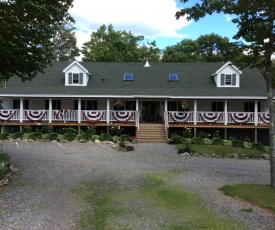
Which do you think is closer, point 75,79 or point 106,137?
point 106,137

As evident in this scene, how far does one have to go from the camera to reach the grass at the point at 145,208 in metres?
6.44

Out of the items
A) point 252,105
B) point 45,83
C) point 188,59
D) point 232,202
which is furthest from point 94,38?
point 232,202

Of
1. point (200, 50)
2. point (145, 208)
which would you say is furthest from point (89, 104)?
point (200, 50)

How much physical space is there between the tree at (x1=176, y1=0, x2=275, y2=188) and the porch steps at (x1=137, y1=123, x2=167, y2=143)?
42.3 feet

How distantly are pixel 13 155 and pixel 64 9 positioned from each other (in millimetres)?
7454

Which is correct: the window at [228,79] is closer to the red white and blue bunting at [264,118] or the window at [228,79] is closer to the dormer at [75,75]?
the red white and blue bunting at [264,118]

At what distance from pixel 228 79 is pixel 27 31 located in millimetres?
19700

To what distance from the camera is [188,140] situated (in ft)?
72.4

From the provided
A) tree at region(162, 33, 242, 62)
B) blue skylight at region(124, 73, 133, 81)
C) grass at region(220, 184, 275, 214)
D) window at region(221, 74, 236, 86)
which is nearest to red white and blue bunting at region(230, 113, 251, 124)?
window at region(221, 74, 236, 86)

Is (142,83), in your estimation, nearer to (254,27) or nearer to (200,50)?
(254,27)

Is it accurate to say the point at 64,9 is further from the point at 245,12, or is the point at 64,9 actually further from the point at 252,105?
the point at 252,105

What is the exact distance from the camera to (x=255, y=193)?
9.02 metres

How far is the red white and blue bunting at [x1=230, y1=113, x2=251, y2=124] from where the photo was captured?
2423cm

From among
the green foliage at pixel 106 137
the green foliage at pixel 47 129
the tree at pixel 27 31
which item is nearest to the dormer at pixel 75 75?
the green foliage at pixel 47 129
